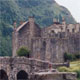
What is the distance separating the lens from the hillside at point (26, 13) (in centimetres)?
12610

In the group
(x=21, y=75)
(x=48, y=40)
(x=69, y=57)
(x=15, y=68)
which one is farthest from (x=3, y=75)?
(x=48, y=40)

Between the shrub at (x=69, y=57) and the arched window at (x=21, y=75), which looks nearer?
the arched window at (x=21, y=75)

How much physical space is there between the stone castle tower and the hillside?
1760 inches

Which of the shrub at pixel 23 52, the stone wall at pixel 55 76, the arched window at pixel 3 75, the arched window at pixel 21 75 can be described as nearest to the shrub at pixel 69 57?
the shrub at pixel 23 52

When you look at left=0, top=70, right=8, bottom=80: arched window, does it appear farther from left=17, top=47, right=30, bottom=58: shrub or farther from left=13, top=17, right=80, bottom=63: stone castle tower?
left=17, top=47, right=30, bottom=58: shrub

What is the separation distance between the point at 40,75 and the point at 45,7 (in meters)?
144

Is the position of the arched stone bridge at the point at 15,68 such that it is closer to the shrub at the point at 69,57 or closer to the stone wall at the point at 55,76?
the shrub at the point at 69,57

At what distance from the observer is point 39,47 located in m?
57.2

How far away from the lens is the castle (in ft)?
148

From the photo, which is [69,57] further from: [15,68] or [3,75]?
[3,75]

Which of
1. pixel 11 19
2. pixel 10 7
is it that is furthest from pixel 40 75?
pixel 10 7

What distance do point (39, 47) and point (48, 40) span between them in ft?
4.98

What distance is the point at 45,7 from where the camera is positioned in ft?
515

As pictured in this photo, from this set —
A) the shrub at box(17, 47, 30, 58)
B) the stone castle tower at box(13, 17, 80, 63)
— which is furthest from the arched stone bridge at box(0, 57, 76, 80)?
the shrub at box(17, 47, 30, 58)
